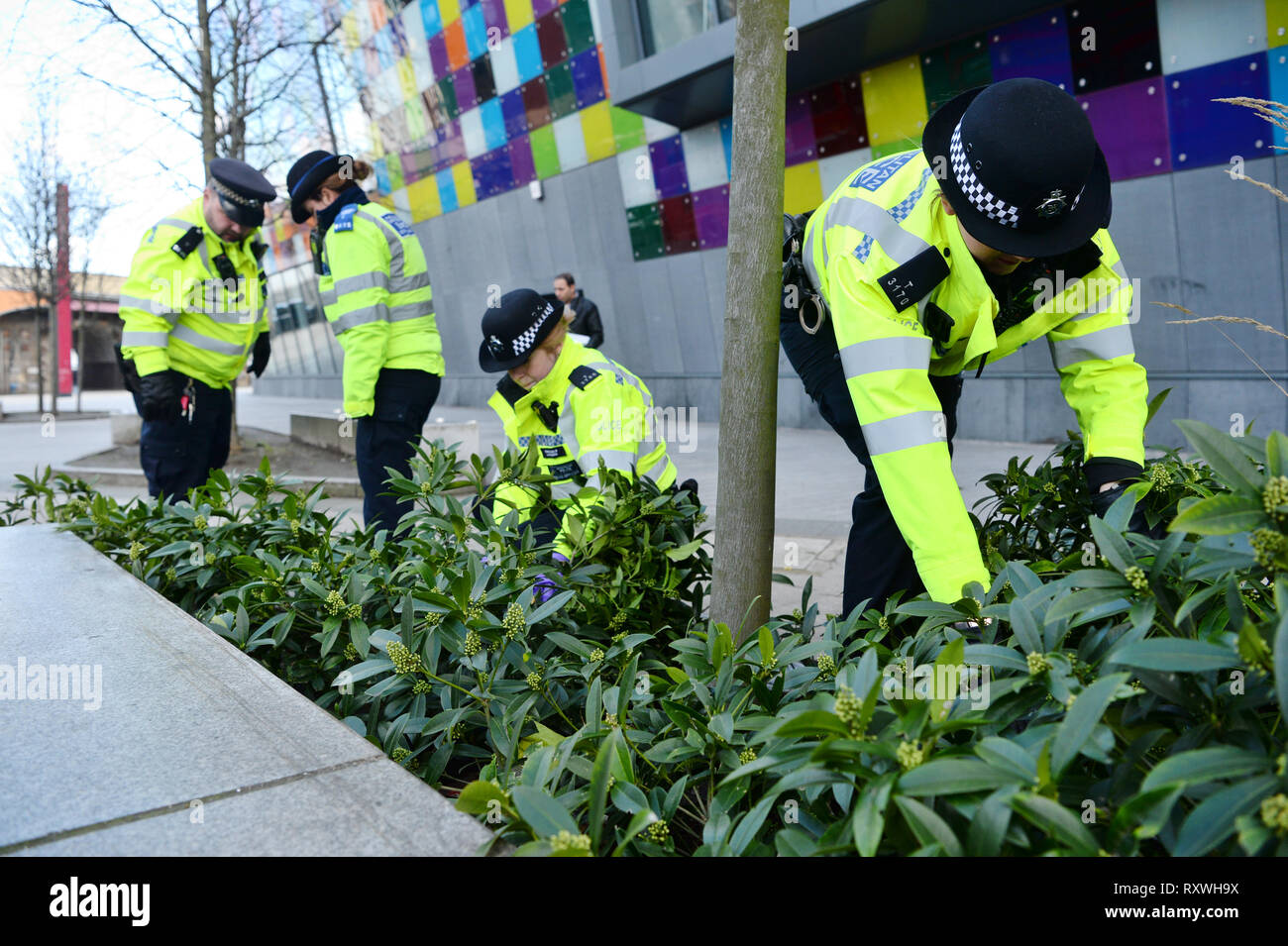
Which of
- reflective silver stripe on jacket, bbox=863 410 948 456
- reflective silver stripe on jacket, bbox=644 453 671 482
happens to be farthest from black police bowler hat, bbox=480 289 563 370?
reflective silver stripe on jacket, bbox=863 410 948 456

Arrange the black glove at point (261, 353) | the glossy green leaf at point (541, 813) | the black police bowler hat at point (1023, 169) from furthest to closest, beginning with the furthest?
the black glove at point (261, 353), the black police bowler hat at point (1023, 169), the glossy green leaf at point (541, 813)

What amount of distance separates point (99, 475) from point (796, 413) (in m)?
7.65

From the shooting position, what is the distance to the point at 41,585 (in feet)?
9.70

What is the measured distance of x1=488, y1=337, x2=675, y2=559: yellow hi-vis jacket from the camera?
3047mm

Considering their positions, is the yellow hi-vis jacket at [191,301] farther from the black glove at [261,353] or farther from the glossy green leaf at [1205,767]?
the glossy green leaf at [1205,767]

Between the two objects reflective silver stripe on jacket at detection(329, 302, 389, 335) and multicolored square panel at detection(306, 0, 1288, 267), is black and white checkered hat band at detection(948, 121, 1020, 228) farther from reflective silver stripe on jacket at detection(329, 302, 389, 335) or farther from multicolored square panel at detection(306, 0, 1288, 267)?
reflective silver stripe on jacket at detection(329, 302, 389, 335)

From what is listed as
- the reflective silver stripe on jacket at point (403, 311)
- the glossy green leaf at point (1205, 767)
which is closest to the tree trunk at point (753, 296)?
the glossy green leaf at point (1205, 767)

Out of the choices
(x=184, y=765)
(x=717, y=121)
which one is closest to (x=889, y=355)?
(x=184, y=765)

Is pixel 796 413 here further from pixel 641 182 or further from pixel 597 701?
pixel 597 701

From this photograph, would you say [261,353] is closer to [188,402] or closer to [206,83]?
[188,402]

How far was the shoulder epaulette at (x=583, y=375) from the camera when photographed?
3236mm

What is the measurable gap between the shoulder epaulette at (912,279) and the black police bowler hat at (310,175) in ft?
10.7

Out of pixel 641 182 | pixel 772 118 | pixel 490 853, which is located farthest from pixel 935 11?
pixel 490 853

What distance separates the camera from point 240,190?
4.61 metres
